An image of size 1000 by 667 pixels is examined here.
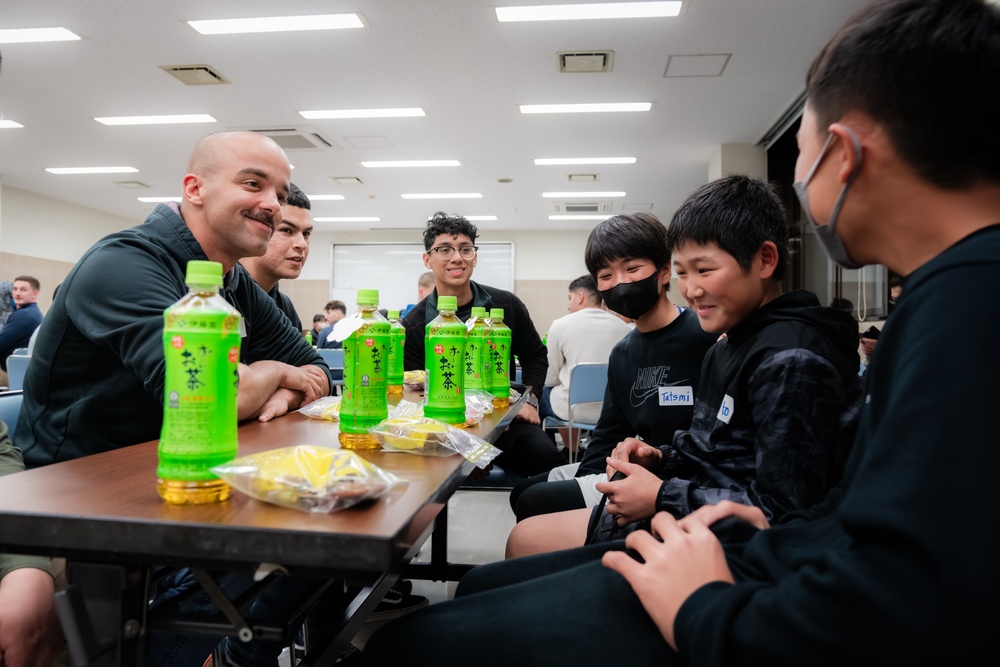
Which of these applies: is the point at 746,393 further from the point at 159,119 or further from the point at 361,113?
the point at 159,119

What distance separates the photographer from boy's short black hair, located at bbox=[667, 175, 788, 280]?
1290 millimetres

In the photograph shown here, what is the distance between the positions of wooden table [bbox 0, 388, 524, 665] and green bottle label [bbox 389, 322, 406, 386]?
721mm

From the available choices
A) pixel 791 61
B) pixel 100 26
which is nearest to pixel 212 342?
pixel 100 26

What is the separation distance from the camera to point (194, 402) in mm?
694

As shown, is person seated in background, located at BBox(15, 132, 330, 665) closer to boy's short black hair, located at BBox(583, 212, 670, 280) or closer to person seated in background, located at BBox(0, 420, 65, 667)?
person seated in background, located at BBox(0, 420, 65, 667)

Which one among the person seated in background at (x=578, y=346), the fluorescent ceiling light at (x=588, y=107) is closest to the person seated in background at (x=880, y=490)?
the person seated in background at (x=578, y=346)

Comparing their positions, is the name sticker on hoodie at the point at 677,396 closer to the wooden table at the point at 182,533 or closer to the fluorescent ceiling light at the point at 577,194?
the wooden table at the point at 182,533

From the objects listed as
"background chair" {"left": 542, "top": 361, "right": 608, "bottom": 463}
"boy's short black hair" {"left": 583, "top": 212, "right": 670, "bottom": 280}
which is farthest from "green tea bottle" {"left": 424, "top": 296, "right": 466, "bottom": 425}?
"background chair" {"left": 542, "top": 361, "right": 608, "bottom": 463}

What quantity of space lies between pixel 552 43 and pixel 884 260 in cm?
438

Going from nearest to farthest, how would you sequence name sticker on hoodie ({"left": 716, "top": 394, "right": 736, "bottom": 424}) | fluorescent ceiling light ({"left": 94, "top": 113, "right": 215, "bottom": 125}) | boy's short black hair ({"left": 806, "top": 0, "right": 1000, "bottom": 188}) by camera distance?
boy's short black hair ({"left": 806, "top": 0, "right": 1000, "bottom": 188}) → name sticker on hoodie ({"left": 716, "top": 394, "right": 736, "bottom": 424}) → fluorescent ceiling light ({"left": 94, "top": 113, "right": 215, "bottom": 125})

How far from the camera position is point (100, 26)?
438 cm

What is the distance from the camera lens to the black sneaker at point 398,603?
1896 millimetres

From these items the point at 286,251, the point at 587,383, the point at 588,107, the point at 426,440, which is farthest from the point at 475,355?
the point at 588,107

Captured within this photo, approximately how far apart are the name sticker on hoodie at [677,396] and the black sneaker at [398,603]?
0.94 m
